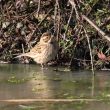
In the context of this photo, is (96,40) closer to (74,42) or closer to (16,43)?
(74,42)

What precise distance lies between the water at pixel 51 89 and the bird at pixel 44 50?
0.16 metres

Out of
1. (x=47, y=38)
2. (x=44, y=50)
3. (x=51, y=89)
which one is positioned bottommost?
(x=51, y=89)

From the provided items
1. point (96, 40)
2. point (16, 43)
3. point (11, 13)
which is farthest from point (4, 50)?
point (96, 40)

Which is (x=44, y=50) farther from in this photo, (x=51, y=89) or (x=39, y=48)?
(x=51, y=89)

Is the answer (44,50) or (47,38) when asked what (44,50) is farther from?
(47,38)

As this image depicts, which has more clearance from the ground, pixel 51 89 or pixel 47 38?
pixel 47 38

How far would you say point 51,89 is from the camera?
5.28 meters

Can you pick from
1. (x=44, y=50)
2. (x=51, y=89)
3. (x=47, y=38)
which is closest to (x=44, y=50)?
(x=44, y=50)

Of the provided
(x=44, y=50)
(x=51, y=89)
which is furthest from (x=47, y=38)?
(x=51, y=89)

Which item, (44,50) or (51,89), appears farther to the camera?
(44,50)

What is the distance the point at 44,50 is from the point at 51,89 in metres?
1.80

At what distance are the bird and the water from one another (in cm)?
16

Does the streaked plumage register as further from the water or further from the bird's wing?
the water

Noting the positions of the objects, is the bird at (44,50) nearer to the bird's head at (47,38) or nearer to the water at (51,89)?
the bird's head at (47,38)
